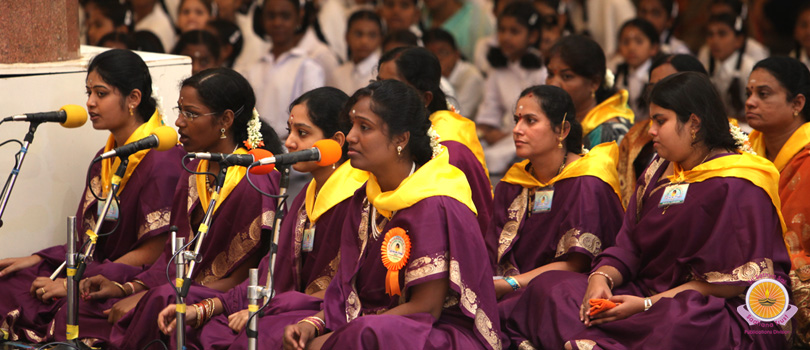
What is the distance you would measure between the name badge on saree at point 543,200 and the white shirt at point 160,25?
5674 mm

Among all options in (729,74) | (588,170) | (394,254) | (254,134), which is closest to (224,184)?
(254,134)

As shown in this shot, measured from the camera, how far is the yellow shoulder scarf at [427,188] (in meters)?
3.29

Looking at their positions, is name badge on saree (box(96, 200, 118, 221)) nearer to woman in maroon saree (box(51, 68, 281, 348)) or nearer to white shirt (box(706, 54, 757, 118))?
woman in maroon saree (box(51, 68, 281, 348))

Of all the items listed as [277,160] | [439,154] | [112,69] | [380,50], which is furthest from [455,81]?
[277,160]

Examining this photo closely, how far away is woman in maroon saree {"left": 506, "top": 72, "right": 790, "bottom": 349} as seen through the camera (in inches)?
136

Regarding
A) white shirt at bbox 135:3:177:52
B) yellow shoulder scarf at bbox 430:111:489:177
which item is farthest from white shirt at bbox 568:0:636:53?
yellow shoulder scarf at bbox 430:111:489:177

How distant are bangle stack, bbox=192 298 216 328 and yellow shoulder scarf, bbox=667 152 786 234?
1.85 m

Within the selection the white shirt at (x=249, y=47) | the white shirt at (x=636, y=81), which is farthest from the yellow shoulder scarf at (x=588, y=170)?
the white shirt at (x=249, y=47)

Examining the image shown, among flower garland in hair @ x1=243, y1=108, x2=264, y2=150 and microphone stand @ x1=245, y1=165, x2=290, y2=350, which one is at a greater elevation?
flower garland in hair @ x1=243, y1=108, x2=264, y2=150

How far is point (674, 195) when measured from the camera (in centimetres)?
366

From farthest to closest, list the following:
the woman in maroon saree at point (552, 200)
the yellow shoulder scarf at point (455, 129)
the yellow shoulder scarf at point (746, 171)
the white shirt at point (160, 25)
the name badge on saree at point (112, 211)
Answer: the white shirt at point (160, 25) < the yellow shoulder scarf at point (455, 129) < the name badge on saree at point (112, 211) < the woman in maroon saree at point (552, 200) < the yellow shoulder scarf at point (746, 171)

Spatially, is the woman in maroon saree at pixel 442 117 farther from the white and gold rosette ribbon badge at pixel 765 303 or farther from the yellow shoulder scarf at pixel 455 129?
the white and gold rosette ribbon badge at pixel 765 303

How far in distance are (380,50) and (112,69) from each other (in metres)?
4.21

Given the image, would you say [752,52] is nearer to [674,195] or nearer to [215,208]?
[674,195]
